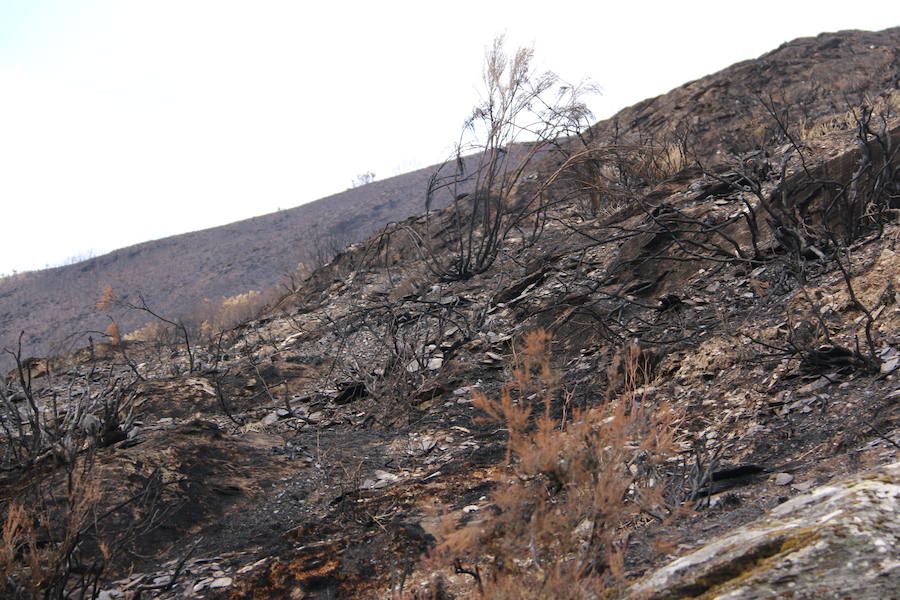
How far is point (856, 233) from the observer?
438 centimetres

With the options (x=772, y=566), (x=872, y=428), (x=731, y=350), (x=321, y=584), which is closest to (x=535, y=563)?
(x=772, y=566)

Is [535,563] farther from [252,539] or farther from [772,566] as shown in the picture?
[252,539]

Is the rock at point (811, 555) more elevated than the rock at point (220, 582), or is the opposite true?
the rock at point (811, 555)

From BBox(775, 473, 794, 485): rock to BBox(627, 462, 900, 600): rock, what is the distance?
54cm

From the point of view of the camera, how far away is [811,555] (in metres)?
1.48

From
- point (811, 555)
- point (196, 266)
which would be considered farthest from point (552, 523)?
point (196, 266)

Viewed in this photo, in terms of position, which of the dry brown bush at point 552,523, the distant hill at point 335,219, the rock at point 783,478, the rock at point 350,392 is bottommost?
the rock at point 783,478

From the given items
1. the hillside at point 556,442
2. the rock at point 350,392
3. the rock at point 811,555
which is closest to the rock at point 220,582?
the hillside at point 556,442

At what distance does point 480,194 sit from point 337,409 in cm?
465

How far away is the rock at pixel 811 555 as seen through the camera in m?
1.38

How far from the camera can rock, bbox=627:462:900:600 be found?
1380 millimetres

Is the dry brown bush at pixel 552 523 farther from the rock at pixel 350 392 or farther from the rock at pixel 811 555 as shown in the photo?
the rock at pixel 350 392

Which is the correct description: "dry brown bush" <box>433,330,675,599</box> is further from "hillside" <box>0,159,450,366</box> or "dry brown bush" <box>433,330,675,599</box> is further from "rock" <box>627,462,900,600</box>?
"hillside" <box>0,159,450,366</box>

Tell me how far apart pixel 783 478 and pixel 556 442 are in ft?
3.71
